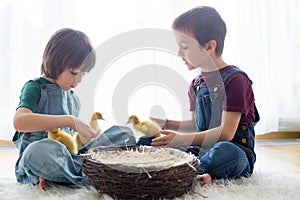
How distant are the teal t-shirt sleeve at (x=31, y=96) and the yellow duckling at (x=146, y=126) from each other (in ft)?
0.94

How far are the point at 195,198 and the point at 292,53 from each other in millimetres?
1450

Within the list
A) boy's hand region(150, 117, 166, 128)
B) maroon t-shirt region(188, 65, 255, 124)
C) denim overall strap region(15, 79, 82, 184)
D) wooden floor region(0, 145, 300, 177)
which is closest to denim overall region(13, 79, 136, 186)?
denim overall strap region(15, 79, 82, 184)

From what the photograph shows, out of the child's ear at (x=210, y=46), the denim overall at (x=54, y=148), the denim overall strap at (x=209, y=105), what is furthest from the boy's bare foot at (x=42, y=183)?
the child's ear at (x=210, y=46)

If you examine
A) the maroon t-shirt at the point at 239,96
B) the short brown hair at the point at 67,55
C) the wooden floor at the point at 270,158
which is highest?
the short brown hair at the point at 67,55

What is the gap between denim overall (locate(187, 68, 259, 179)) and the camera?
1.15 meters

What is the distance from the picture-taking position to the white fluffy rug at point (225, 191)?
1004mm

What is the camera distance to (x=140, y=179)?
2.98ft

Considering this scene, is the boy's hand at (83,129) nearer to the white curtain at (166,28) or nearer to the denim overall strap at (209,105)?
the denim overall strap at (209,105)

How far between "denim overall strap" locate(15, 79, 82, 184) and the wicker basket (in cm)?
14

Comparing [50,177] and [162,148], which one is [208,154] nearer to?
[162,148]

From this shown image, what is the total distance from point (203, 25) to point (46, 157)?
65 centimetres

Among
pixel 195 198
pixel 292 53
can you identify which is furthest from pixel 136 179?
pixel 292 53

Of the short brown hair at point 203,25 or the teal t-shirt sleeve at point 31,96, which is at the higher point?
the short brown hair at point 203,25

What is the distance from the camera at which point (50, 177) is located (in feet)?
3.56
